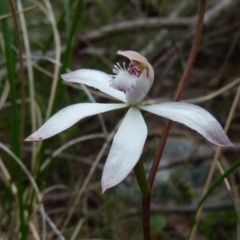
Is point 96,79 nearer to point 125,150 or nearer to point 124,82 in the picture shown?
point 124,82

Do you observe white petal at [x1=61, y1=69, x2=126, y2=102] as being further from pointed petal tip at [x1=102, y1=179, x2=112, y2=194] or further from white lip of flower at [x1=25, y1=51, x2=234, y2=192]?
pointed petal tip at [x1=102, y1=179, x2=112, y2=194]

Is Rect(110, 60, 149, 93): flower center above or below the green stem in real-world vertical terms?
above

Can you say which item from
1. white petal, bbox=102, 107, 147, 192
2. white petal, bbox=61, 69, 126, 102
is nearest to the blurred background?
white petal, bbox=61, 69, 126, 102

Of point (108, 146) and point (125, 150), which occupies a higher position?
point (108, 146)

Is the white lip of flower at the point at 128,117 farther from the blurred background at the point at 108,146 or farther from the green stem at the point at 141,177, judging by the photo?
the blurred background at the point at 108,146

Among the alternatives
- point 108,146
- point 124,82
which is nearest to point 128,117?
point 124,82

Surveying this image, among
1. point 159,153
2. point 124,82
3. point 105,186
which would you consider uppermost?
point 124,82

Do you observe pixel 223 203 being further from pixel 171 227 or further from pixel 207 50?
pixel 207 50
